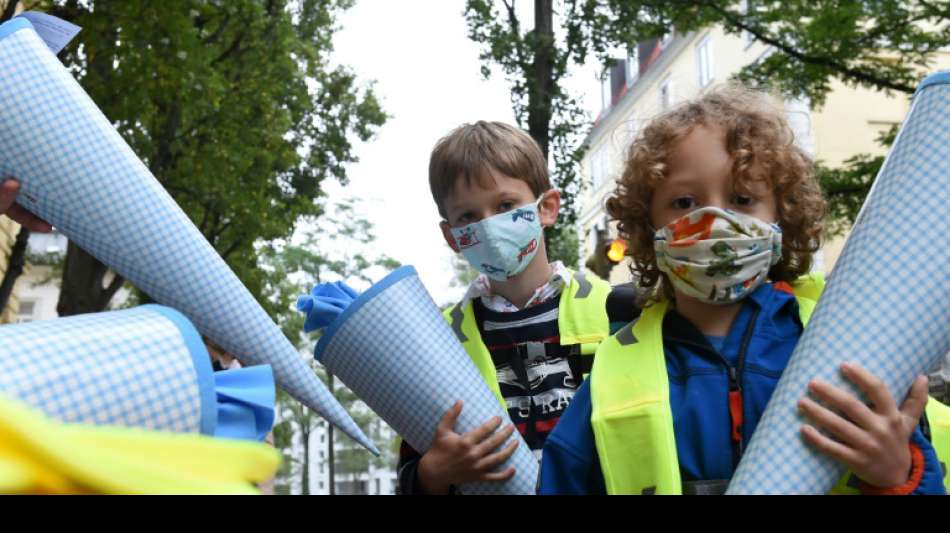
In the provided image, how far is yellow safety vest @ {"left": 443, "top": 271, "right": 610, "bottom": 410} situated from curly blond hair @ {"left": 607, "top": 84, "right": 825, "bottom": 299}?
40 cm

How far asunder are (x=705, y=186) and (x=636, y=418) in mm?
495

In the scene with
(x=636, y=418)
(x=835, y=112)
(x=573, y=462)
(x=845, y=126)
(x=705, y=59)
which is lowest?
(x=845, y=126)

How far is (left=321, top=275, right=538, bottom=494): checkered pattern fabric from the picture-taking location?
213 centimetres

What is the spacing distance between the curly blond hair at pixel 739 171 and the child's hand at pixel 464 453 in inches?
18.1

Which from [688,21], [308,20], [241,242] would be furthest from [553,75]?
[308,20]

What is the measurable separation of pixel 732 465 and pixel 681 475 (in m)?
0.09

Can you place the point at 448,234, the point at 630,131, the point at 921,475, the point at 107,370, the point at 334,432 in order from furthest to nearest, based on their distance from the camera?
1. the point at 334,432
2. the point at 448,234
3. the point at 630,131
4. the point at 921,475
5. the point at 107,370

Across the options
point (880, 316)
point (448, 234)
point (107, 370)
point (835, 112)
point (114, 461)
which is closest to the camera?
point (114, 461)

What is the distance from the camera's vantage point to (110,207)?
167cm

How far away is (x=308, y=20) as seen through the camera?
17734mm

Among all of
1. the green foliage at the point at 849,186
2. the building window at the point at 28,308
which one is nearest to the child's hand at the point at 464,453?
the green foliage at the point at 849,186

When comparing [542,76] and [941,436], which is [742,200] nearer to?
[941,436]

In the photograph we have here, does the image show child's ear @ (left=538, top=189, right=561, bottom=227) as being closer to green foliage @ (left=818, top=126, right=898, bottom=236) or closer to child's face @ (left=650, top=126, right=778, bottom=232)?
child's face @ (left=650, top=126, right=778, bottom=232)

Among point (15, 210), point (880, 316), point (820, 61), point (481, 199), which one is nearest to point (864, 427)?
point (880, 316)
